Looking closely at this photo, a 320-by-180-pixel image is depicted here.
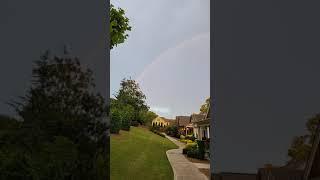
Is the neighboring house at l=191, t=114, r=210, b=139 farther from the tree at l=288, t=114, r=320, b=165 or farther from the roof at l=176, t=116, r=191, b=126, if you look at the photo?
the tree at l=288, t=114, r=320, b=165

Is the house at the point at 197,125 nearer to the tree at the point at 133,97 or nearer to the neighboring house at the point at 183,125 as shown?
the neighboring house at the point at 183,125

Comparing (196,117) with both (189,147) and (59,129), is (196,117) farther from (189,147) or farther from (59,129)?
(59,129)

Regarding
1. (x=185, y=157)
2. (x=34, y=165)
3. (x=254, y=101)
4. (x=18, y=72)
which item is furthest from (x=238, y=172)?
(x=18, y=72)

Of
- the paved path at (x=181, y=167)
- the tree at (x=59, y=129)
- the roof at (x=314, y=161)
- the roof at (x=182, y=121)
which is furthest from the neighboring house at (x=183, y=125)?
the roof at (x=314, y=161)

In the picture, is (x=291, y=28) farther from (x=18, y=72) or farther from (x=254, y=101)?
(x=18, y=72)

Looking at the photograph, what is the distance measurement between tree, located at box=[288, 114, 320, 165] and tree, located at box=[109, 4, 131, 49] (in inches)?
111

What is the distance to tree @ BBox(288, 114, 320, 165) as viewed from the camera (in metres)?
4.29

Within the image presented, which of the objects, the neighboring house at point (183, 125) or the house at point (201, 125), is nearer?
the house at point (201, 125)

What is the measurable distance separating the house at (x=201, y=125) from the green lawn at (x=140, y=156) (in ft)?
1.45

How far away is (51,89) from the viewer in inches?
187

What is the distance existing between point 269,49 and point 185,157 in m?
2.33

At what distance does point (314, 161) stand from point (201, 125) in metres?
4.06

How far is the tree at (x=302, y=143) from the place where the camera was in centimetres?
429

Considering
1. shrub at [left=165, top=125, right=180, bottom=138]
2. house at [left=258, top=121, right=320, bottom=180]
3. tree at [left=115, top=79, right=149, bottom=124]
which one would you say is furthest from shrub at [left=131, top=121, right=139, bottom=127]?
house at [left=258, top=121, right=320, bottom=180]
